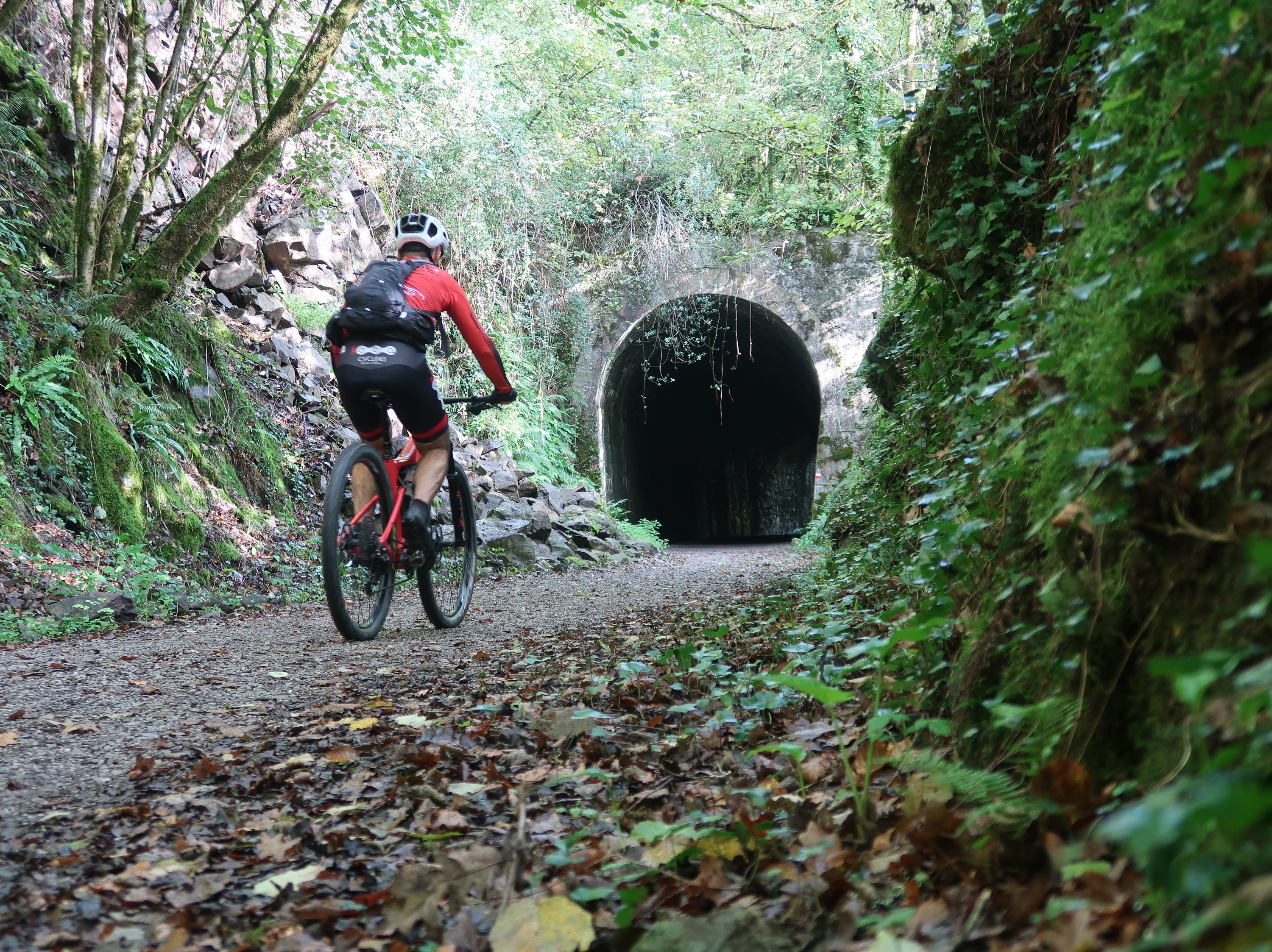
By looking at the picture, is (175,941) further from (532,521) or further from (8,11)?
(532,521)

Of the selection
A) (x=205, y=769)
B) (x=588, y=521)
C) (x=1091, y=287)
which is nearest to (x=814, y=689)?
(x=1091, y=287)

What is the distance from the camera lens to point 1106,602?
1448 millimetres

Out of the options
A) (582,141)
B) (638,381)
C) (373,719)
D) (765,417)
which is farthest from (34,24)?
(765,417)

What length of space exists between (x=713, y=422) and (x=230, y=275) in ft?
51.6

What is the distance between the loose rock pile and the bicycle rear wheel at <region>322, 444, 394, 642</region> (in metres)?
3.93

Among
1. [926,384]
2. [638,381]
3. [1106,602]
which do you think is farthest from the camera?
[638,381]

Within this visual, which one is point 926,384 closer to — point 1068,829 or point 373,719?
point 373,719

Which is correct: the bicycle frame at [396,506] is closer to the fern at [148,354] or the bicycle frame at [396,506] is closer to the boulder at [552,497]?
the fern at [148,354]

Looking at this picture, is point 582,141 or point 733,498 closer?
point 582,141

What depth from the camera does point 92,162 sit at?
24.3 ft

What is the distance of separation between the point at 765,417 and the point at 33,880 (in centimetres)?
2290

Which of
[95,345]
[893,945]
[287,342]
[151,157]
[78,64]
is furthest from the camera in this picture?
[287,342]

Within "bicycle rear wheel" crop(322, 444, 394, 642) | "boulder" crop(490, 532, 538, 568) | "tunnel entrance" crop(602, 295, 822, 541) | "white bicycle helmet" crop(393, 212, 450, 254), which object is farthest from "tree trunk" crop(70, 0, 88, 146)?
"tunnel entrance" crop(602, 295, 822, 541)

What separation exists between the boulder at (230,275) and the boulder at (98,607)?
533 centimetres
